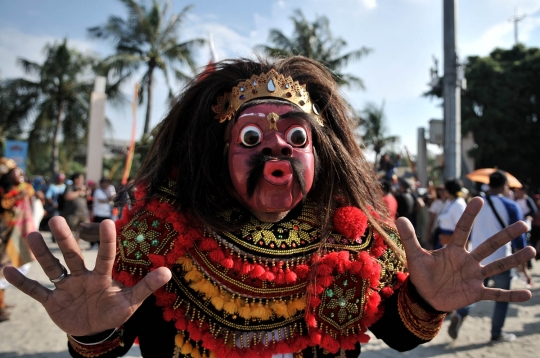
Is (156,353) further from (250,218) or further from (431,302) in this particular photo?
(431,302)

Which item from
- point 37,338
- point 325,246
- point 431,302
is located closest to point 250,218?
point 325,246

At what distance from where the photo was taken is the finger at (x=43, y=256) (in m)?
1.09

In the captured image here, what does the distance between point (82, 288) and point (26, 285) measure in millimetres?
141

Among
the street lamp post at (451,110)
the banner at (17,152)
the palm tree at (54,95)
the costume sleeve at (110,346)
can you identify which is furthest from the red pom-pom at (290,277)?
the palm tree at (54,95)

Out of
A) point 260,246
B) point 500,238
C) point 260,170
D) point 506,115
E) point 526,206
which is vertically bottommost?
point 526,206

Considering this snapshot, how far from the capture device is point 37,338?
3.74 metres

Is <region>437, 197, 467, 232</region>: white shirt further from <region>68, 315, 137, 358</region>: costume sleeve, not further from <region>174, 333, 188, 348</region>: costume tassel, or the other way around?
<region>68, 315, 137, 358</region>: costume sleeve

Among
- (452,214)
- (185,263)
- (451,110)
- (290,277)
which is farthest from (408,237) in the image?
(451,110)

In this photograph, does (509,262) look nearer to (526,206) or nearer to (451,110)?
(451,110)

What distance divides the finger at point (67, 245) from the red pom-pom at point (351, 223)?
0.91 meters

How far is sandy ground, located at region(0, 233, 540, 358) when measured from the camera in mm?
3549

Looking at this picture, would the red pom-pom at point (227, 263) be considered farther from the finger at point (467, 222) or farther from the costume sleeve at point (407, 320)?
the finger at point (467, 222)

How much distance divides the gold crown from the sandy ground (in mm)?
2823

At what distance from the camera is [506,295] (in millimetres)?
1225
